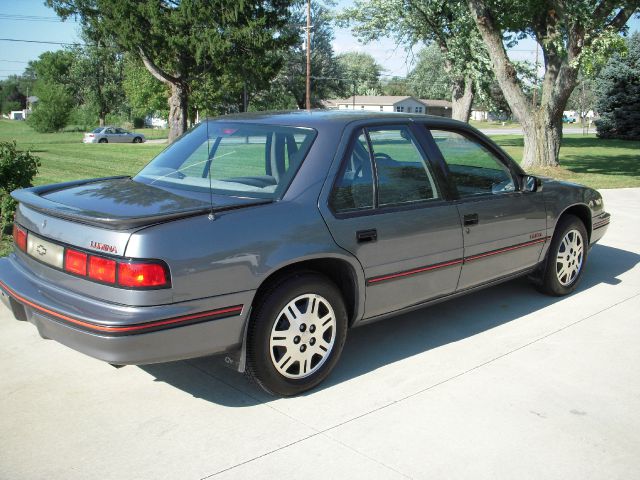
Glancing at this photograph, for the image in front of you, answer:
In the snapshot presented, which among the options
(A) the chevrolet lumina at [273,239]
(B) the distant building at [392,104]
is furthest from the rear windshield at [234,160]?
(B) the distant building at [392,104]

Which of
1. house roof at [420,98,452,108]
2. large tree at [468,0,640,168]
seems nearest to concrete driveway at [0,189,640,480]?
large tree at [468,0,640,168]

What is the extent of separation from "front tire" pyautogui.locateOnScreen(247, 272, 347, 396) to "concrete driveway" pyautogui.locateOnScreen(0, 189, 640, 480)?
0.16 meters

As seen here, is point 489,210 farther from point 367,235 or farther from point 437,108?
point 437,108

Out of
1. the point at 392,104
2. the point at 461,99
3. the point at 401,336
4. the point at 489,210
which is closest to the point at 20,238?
the point at 401,336

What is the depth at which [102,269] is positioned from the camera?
10.4 ft

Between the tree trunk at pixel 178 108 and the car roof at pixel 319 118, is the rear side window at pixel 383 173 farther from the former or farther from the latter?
the tree trunk at pixel 178 108

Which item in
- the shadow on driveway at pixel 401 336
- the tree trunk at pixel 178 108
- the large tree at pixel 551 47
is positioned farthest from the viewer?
the tree trunk at pixel 178 108

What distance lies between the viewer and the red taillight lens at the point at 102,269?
312cm

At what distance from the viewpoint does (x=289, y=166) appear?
12.7 feet

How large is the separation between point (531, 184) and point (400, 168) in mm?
1387

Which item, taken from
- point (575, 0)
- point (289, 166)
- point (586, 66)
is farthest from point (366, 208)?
point (575, 0)

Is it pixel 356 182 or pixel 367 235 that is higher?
pixel 356 182

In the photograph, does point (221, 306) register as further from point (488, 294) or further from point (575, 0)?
point (575, 0)

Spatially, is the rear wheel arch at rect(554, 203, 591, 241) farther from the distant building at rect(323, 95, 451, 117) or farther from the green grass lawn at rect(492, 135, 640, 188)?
the distant building at rect(323, 95, 451, 117)
